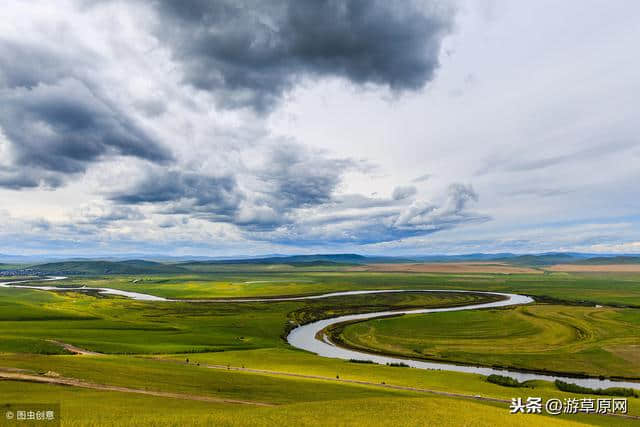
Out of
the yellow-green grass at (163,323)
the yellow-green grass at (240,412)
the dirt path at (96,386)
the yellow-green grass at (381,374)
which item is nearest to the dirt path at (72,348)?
the yellow-green grass at (163,323)

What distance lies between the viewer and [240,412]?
86.0 feet

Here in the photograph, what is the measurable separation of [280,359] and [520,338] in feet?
200

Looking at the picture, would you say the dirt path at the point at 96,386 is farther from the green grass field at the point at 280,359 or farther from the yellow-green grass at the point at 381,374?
the yellow-green grass at the point at 381,374

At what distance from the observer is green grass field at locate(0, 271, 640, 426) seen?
2681 cm

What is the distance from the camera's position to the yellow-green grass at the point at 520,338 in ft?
224

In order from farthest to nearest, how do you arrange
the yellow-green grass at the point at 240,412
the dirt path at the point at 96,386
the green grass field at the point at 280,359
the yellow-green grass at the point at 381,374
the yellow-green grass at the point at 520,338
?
the yellow-green grass at the point at 520,338, the yellow-green grass at the point at 381,374, the dirt path at the point at 96,386, the green grass field at the point at 280,359, the yellow-green grass at the point at 240,412

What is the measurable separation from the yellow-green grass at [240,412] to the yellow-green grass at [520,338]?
151 feet

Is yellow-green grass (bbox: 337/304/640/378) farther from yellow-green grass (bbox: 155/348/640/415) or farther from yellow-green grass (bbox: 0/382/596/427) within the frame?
yellow-green grass (bbox: 0/382/596/427)

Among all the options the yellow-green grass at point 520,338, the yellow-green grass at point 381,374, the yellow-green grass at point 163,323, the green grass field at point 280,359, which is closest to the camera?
the green grass field at point 280,359

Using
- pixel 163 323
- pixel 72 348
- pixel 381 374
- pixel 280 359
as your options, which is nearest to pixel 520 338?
pixel 381 374

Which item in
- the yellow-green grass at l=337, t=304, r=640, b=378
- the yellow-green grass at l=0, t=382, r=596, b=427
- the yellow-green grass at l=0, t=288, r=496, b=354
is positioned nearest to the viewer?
the yellow-green grass at l=0, t=382, r=596, b=427

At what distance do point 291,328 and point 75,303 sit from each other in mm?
103491

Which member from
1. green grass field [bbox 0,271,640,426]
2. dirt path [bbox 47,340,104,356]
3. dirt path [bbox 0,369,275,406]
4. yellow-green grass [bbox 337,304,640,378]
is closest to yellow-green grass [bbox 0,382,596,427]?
green grass field [bbox 0,271,640,426]

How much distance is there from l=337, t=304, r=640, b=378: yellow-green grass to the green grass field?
47 cm
